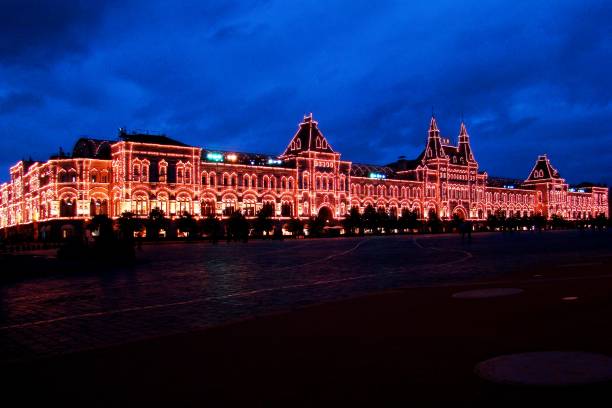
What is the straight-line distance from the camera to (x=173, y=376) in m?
6.47

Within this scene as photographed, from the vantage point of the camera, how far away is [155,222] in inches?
3391

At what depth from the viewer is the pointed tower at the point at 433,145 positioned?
146 meters

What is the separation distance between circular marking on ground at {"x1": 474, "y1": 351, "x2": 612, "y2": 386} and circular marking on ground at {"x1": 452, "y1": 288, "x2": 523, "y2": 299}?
500cm

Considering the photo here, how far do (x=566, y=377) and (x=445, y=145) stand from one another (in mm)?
154898

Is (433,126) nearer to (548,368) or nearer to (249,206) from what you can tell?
(249,206)

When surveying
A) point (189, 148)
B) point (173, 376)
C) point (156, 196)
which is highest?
point (189, 148)

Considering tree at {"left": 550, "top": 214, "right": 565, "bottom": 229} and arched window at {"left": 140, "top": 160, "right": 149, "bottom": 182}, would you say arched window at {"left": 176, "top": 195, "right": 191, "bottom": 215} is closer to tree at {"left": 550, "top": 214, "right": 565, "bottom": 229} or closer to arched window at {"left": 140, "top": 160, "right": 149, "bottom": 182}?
arched window at {"left": 140, "top": 160, "right": 149, "bottom": 182}

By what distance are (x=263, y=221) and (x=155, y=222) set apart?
56.3 ft

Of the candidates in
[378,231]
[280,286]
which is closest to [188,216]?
[378,231]

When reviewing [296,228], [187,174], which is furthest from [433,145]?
[187,174]

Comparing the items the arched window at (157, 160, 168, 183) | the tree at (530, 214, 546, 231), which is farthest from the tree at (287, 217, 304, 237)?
the tree at (530, 214, 546, 231)

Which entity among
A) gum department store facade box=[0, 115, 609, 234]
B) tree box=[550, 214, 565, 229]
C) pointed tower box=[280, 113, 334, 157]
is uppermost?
pointed tower box=[280, 113, 334, 157]

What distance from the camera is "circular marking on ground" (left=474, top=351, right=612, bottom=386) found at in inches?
214

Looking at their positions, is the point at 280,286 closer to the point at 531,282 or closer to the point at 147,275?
the point at 531,282
